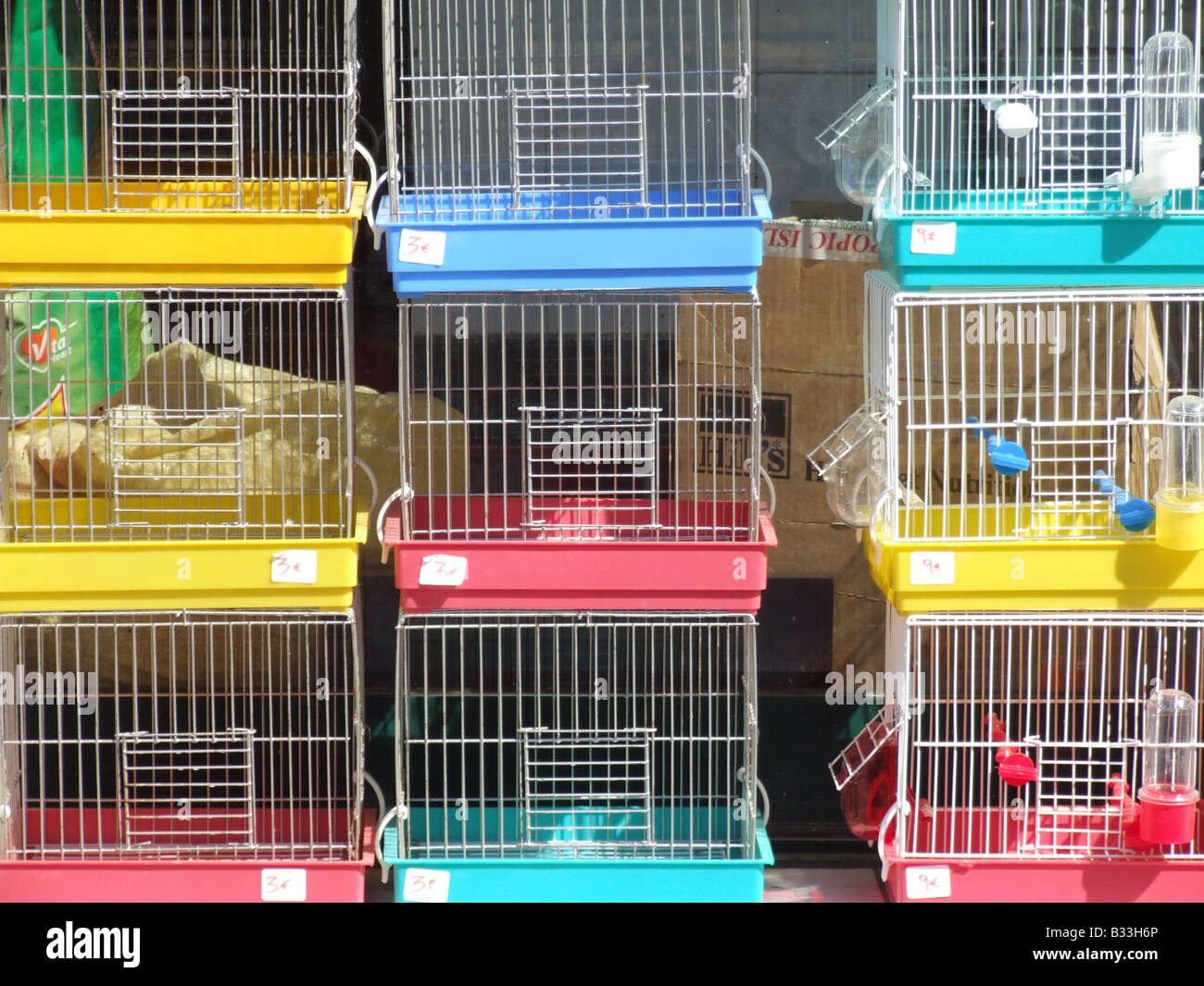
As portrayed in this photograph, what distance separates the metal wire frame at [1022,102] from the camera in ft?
7.73

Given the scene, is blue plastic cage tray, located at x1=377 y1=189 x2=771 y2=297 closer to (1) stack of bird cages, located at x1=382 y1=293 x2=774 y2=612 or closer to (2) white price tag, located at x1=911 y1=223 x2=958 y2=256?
(1) stack of bird cages, located at x1=382 y1=293 x2=774 y2=612

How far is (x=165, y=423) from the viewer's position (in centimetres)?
257

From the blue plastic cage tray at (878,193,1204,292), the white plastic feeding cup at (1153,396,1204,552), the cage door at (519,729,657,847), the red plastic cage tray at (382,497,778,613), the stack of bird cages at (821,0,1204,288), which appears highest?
the stack of bird cages at (821,0,1204,288)

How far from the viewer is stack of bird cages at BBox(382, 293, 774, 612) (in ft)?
7.83

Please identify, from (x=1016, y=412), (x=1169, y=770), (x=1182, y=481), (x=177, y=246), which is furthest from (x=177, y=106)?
(x=1169, y=770)

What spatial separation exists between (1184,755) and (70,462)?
1896 millimetres

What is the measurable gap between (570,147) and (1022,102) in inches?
30.0

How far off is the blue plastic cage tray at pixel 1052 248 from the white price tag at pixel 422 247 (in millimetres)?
722

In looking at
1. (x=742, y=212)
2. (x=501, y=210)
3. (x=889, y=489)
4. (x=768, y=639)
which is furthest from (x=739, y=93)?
(x=768, y=639)

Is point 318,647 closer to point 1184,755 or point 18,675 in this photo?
point 18,675

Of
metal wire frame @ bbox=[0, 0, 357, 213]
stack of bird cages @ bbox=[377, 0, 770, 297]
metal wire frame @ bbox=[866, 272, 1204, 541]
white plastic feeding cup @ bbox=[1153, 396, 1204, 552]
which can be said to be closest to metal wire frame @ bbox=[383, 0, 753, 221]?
stack of bird cages @ bbox=[377, 0, 770, 297]

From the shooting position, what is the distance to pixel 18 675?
2.55 metres

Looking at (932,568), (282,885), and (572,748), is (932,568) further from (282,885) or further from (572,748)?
(282,885)

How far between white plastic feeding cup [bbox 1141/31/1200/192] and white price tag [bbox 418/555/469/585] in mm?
1238
